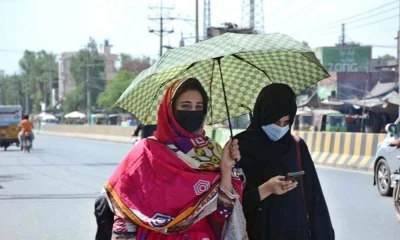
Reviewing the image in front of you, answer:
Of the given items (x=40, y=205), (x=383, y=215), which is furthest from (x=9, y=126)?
(x=383, y=215)

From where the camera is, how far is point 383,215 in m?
11.1

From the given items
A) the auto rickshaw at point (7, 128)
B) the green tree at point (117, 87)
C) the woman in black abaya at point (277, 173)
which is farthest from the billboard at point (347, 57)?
the woman in black abaya at point (277, 173)

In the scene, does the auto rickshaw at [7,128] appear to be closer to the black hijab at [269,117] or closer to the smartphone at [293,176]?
the black hijab at [269,117]

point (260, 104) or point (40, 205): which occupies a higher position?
point (260, 104)

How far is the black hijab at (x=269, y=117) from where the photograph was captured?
4055mm

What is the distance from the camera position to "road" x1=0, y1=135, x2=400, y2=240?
31.9ft

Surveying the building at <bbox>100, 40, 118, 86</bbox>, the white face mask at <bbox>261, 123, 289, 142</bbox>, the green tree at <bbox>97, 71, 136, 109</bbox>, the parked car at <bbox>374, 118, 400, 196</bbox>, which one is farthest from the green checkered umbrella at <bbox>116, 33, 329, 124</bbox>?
the building at <bbox>100, 40, 118, 86</bbox>

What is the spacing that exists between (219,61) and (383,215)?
7.06 metres

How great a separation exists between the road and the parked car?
0.22 metres

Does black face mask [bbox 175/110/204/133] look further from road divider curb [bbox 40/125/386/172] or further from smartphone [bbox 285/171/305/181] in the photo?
road divider curb [bbox 40/125/386/172]

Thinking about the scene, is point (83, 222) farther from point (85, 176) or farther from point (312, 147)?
point (312, 147)

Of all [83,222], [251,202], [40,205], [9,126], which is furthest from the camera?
[9,126]

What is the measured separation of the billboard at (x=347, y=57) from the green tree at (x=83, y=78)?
6053 centimetres

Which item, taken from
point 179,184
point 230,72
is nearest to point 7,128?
point 230,72
